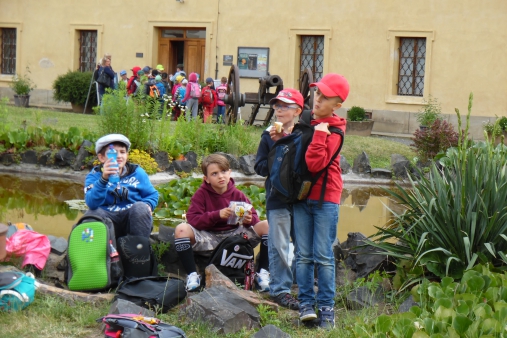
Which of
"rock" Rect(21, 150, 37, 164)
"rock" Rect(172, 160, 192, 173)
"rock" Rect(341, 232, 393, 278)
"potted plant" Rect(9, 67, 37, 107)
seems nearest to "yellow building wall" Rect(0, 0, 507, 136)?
"potted plant" Rect(9, 67, 37, 107)

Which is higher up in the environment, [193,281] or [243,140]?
[243,140]

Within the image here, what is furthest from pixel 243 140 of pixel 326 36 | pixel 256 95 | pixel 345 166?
pixel 326 36

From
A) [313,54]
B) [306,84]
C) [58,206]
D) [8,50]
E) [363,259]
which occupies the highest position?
[313,54]

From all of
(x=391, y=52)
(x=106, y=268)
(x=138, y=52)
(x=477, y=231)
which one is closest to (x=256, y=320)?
(x=106, y=268)

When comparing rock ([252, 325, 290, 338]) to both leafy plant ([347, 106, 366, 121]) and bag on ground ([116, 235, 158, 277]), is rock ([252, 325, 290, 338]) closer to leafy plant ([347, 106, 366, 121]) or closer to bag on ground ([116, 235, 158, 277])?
bag on ground ([116, 235, 158, 277])

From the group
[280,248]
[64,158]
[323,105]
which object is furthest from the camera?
[64,158]

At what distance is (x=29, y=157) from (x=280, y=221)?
324 inches

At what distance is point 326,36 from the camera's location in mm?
24594

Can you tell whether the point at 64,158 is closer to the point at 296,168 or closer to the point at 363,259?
the point at 363,259

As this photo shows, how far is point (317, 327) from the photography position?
499 cm

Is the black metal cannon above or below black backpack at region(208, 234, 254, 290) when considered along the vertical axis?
above

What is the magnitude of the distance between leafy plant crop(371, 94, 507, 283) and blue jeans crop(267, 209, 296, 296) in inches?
28.2

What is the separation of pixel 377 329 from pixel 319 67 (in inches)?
844

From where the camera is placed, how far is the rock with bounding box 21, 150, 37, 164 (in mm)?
12875
